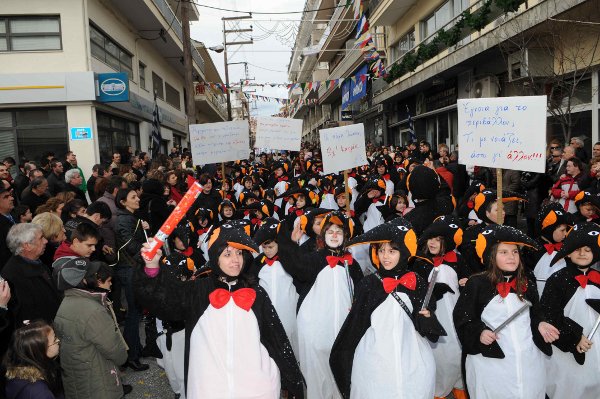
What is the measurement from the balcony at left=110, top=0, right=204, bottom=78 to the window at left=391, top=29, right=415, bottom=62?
33.6 feet

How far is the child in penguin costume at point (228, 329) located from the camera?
2.88 m

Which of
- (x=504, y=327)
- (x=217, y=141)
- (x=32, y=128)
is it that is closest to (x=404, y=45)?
(x=217, y=141)

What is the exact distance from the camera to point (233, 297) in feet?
9.85

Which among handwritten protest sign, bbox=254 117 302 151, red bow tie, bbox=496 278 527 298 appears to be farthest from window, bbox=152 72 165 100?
red bow tie, bbox=496 278 527 298

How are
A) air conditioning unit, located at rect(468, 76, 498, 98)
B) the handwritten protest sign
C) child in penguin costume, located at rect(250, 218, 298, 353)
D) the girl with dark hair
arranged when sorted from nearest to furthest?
1. the girl with dark hair
2. child in penguin costume, located at rect(250, 218, 298, 353)
3. the handwritten protest sign
4. air conditioning unit, located at rect(468, 76, 498, 98)

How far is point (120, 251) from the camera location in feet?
17.9

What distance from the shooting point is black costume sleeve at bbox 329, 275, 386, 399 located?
131 inches

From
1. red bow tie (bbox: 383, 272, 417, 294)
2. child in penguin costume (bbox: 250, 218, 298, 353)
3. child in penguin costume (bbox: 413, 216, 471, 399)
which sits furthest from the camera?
child in penguin costume (bbox: 250, 218, 298, 353)

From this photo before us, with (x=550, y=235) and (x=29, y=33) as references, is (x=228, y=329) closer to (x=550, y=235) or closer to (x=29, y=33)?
(x=550, y=235)

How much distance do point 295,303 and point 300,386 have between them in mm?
1632

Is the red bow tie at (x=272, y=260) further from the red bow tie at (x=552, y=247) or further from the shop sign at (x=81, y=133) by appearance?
the shop sign at (x=81, y=133)

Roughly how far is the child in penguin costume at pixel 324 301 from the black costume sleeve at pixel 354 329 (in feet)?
1.98

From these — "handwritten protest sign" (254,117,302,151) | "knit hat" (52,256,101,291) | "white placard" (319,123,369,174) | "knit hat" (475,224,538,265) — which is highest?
"handwritten protest sign" (254,117,302,151)

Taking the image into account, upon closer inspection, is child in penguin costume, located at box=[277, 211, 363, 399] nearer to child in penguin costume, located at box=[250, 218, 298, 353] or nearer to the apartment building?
child in penguin costume, located at box=[250, 218, 298, 353]
